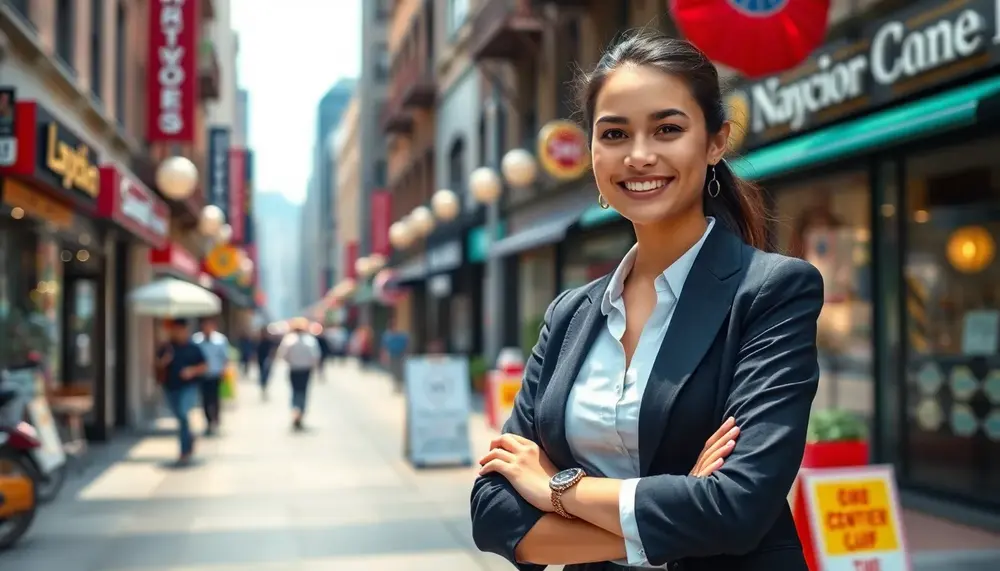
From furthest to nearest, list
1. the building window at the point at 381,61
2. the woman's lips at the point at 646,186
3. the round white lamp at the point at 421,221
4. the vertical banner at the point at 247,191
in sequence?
the building window at the point at 381,61
the vertical banner at the point at 247,191
the round white lamp at the point at 421,221
the woman's lips at the point at 646,186

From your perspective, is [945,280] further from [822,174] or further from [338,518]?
[338,518]

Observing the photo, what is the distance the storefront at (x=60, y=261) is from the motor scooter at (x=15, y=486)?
232 cm

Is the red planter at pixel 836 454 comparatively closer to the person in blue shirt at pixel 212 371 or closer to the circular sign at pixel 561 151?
the circular sign at pixel 561 151

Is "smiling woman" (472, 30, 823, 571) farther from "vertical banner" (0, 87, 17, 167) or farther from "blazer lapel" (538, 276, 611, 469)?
"vertical banner" (0, 87, 17, 167)

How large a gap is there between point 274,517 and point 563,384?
805 centimetres

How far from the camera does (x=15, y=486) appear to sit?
27.3ft

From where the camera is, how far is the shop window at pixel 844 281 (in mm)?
11023

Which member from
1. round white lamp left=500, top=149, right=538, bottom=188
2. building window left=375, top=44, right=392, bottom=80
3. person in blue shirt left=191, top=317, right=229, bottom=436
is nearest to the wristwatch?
person in blue shirt left=191, top=317, right=229, bottom=436

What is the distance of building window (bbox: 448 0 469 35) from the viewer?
31.7m

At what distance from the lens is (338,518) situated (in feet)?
31.9

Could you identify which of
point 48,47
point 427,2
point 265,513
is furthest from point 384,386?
point 265,513

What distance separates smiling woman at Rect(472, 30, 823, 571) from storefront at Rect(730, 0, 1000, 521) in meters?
6.53

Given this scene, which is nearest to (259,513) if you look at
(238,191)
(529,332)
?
(529,332)

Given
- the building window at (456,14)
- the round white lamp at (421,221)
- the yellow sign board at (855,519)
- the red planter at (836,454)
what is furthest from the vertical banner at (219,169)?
the yellow sign board at (855,519)
